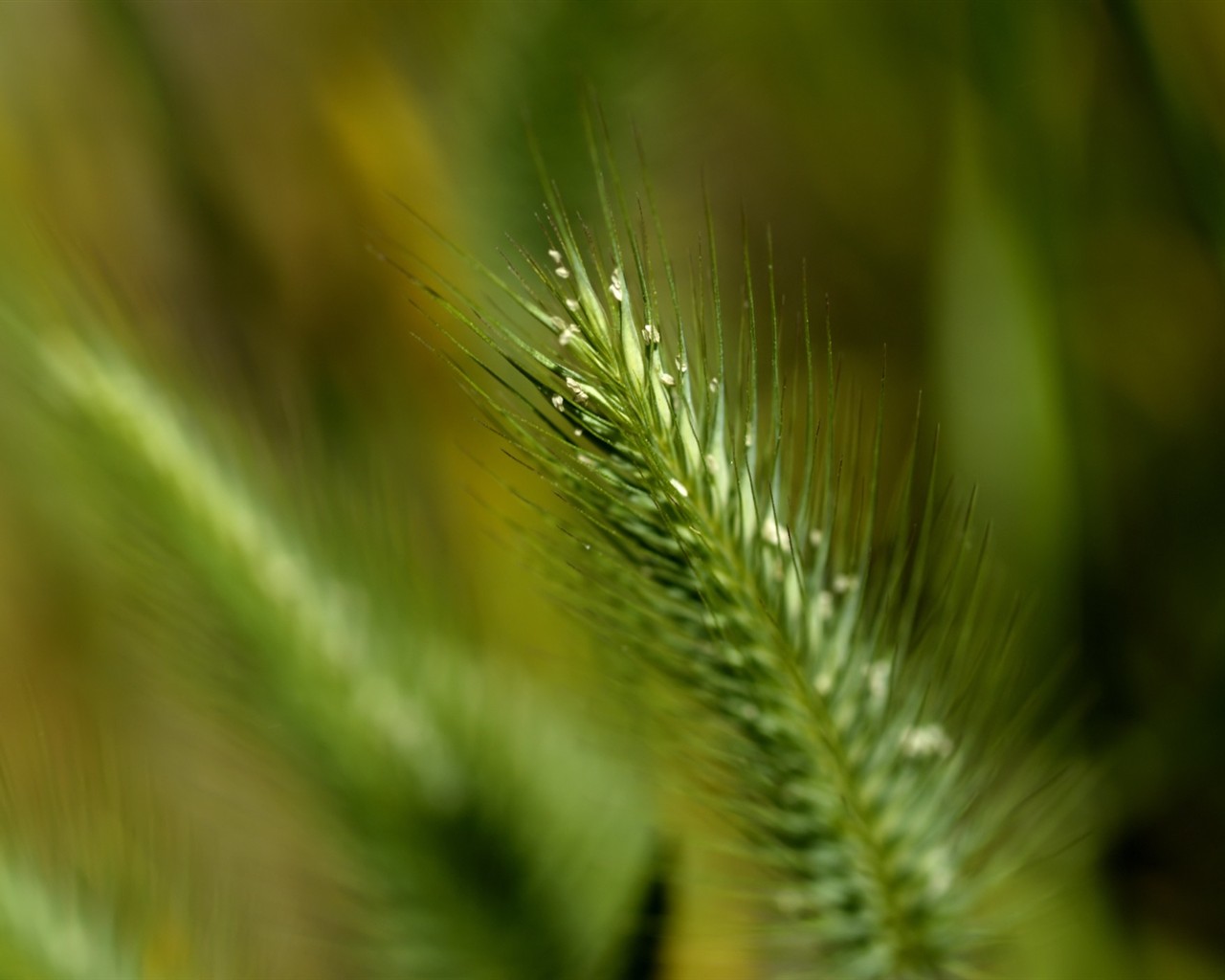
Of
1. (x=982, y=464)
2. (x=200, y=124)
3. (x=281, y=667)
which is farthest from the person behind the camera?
(x=200, y=124)

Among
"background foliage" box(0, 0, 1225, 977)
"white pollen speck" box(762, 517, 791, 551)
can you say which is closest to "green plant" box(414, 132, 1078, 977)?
"white pollen speck" box(762, 517, 791, 551)

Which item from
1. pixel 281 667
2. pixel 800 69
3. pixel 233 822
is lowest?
pixel 233 822

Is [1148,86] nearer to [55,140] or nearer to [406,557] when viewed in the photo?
[406,557]

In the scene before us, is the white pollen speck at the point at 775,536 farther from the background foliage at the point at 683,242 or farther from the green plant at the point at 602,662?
the background foliage at the point at 683,242

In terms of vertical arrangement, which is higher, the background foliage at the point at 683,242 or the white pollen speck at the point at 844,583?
the background foliage at the point at 683,242

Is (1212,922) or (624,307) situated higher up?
(624,307)

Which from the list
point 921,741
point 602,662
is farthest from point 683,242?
point 921,741

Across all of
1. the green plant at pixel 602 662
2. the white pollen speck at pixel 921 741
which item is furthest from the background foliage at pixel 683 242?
the white pollen speck at pixel 921 741

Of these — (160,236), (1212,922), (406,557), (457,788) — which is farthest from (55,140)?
(1212,922)
